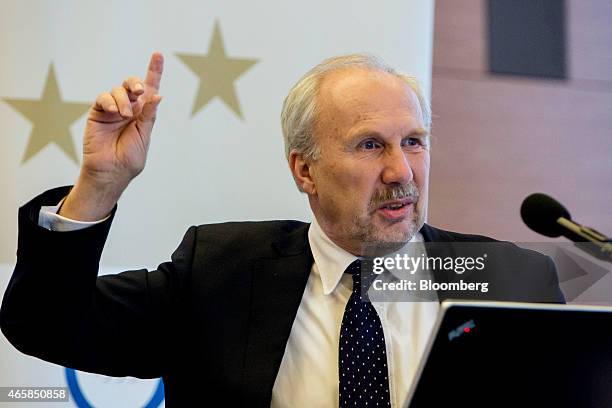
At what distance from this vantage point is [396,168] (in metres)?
1.59

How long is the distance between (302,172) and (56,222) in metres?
0.60

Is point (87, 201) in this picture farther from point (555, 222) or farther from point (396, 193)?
point (555, 222)

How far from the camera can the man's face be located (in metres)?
1.60

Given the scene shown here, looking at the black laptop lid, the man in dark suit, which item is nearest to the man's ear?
the man in dark suit

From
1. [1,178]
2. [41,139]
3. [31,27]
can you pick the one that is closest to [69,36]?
[31,27]

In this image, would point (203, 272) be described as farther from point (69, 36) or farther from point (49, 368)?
point (69, 36)

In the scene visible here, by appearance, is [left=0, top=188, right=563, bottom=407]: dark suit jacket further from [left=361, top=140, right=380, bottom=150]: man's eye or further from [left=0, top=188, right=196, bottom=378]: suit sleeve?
[left=361, top=140, right=380, bottom=150]: man's eye

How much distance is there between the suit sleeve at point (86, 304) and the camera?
1373 mm

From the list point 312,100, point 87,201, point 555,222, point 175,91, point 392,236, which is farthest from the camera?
point 175,91

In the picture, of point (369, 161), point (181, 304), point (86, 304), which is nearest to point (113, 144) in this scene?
point (86, 304)

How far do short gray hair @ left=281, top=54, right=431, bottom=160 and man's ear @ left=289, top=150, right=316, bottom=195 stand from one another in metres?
0.02

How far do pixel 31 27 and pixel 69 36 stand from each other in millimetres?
90

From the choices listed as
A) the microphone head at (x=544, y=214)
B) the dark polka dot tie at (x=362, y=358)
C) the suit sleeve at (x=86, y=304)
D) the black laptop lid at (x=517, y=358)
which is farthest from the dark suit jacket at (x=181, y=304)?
the black laptop lid at (x=517, y=358)

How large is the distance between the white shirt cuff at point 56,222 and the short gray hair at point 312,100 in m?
0.53
